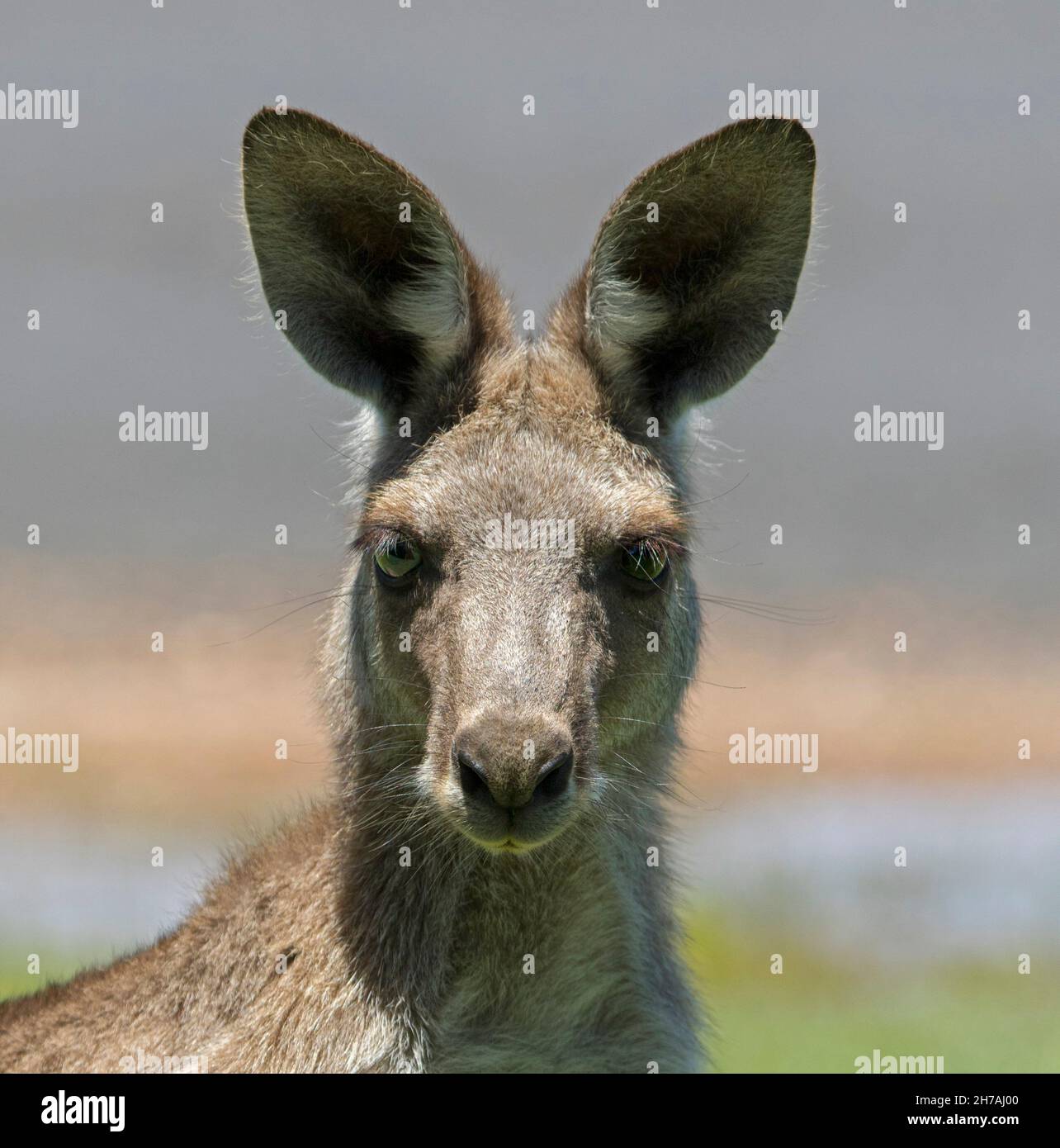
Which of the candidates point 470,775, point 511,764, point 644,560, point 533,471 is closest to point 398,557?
point 533,471

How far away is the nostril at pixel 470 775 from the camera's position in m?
6.98

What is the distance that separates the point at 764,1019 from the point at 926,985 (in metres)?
3.19

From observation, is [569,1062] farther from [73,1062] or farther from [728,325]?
[728,325]

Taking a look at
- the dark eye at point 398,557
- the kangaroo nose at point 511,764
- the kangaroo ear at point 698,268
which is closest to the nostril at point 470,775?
the kangaroo nose at point 511,764

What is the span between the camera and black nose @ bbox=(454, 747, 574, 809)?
6.92 m

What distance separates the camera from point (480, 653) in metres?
7.45

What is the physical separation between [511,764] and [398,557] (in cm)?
147

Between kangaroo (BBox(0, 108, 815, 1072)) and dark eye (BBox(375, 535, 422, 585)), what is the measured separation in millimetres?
13

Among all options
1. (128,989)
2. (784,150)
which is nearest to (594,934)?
(128,989)

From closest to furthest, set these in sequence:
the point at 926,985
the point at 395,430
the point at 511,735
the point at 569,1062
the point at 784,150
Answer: the point at 511,735, the point at 569,1062, the point at 784,150, the point at 395,430, the point at 926,985

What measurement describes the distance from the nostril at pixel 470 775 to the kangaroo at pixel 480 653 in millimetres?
12

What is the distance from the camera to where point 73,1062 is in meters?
8.13

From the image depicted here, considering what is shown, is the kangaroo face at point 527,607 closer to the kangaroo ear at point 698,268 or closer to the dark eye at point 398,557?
the dark eye at point 398,557

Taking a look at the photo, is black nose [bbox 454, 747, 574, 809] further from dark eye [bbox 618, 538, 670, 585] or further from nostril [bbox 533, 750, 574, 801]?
dark eye [bbox 618, 538, 670, 585]
